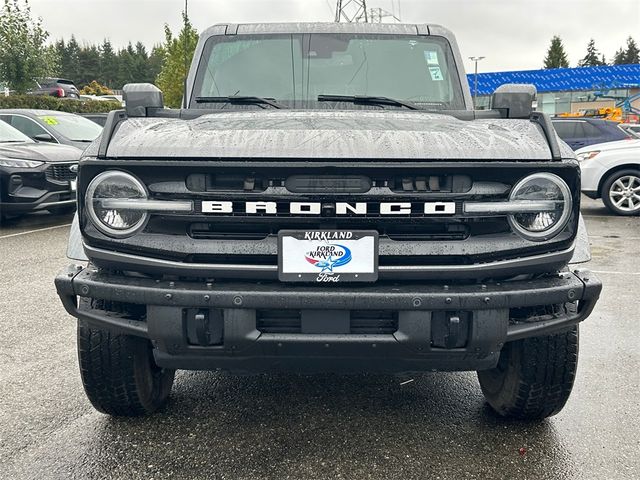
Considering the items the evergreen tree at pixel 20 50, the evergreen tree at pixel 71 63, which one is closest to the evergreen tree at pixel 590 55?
the evergreen tree at pixel 71 63

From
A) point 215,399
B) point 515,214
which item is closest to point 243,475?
point 215,399

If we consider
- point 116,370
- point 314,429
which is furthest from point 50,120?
point 314,429

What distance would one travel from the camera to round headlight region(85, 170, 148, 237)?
2.29m

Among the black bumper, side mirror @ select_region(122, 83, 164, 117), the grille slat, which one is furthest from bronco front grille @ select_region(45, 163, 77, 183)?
the grille slat

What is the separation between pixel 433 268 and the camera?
87.7 inches

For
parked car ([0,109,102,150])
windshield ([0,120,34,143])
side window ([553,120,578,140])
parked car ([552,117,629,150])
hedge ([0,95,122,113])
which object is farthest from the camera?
hedge ([0,95,122,113])

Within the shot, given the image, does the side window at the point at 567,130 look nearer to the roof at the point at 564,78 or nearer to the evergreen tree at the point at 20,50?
the evergreen tree at the point at 20,50

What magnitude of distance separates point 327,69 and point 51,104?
75.5ft

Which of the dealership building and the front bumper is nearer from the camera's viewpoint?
the front bumper

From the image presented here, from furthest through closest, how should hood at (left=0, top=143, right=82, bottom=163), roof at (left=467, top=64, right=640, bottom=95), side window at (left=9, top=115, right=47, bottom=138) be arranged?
1. roof at (left=467, top=64, right=640, bottom=95)
2. side window at (left=9, top=115, right=47, bottom=138)
3. hood at (left=0, top=143, right=82, bottom=163)

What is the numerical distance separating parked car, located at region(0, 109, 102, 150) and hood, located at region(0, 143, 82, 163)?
3.01 feet

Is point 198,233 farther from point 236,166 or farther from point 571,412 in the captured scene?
point 571,412

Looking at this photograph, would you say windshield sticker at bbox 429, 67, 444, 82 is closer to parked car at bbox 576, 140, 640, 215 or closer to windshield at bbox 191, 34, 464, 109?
windshield at bbox 191, 34, 464, 109

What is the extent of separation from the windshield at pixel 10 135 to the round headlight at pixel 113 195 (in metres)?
8.08
